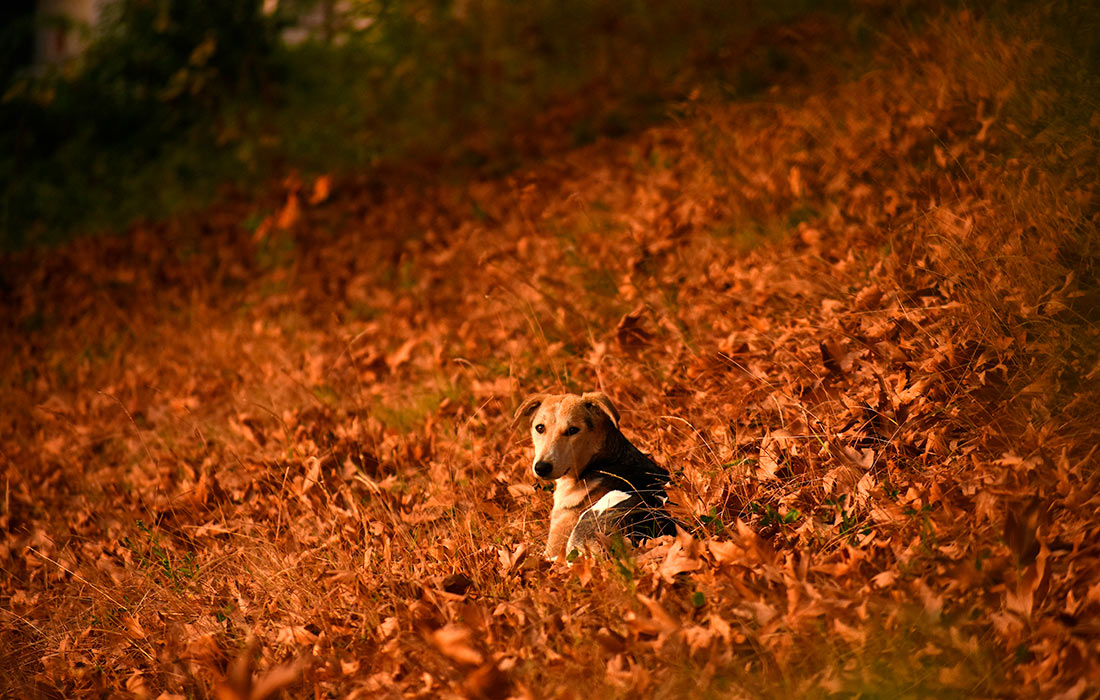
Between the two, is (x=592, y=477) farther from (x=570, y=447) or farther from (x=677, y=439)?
(x=677, y=439)

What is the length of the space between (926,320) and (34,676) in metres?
5.04

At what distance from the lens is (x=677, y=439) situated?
4.90 m

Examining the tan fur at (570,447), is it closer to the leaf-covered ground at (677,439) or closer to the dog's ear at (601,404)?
the dog's ear at (601,404)

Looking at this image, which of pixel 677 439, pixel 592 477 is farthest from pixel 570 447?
pixel 677 439

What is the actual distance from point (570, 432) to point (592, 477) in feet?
0.89

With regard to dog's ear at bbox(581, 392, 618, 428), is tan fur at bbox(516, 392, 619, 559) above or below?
below

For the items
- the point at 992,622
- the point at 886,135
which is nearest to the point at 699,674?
the point at 992,622

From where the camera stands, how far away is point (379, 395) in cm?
682

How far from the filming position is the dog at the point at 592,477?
13.0 feet

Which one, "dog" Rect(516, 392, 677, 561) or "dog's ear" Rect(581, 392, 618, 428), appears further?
"dog's ear" Rect(581, 392, 618, 428)

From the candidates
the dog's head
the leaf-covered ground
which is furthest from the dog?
the leaf-covered ground

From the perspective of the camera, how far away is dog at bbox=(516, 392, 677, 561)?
3963 mm

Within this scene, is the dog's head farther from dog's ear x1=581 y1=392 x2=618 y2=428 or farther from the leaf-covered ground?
the leaf-covered ground

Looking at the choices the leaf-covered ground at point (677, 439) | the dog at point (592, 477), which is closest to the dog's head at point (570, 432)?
the dog at point (592, 477)
